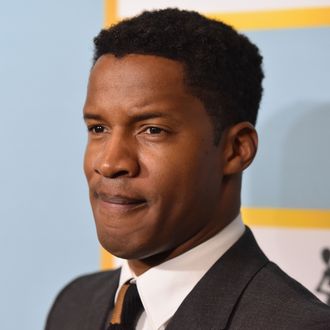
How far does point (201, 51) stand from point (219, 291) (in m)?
0.35

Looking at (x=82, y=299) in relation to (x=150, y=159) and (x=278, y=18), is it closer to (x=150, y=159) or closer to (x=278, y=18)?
(x=150, y=159)

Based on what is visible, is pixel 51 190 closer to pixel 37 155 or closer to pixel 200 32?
pixel 37 155

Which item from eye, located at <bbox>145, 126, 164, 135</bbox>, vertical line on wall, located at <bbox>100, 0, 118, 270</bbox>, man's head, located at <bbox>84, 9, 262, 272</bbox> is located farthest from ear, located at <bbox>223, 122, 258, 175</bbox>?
vertical line on wall, located at <bbox>100, 0, 118, 270</bbox>

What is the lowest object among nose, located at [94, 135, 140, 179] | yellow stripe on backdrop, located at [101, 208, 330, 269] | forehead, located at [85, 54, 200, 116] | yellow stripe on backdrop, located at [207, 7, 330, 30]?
yellow stripe on backdrop, located at [101, 208, 330, 269]

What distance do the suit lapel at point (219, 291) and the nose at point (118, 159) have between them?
0.66ft

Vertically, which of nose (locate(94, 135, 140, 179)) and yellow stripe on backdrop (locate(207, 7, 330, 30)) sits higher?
yellow stripe on backdrop (locate(207, 7, 330, 30))

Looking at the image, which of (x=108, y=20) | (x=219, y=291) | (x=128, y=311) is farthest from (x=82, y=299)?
(x=108, y=20)

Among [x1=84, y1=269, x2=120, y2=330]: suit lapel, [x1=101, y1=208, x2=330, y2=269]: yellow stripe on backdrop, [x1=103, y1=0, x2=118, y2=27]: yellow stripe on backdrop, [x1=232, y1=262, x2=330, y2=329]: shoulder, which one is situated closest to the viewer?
[x1=232, y1=262, x2=330, y2=329]: shoulder

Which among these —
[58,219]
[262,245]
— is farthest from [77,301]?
[262,245]

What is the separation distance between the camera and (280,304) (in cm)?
88

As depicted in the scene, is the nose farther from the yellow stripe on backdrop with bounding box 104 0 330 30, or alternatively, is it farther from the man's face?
the yellow stripe on backdrop with bounding box 104 0 330 30

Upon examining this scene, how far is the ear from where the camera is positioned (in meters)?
0.94

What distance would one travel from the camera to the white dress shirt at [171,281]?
36.7 inches

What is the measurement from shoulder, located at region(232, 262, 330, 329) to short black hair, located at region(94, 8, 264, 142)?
0.74 ft
